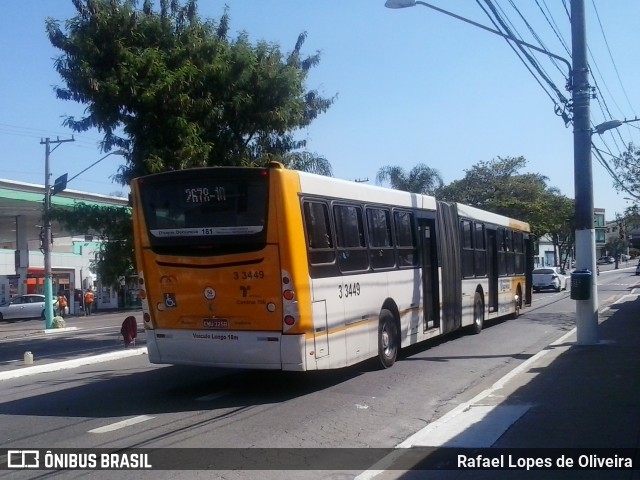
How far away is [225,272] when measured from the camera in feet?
34.8

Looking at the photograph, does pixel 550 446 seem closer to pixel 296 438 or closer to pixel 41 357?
pixel 296 438

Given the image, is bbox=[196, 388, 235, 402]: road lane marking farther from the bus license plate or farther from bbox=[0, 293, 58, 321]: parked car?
bbox=[0, 293, 58, 321]: parked car

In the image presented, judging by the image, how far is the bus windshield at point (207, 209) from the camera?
411 inches

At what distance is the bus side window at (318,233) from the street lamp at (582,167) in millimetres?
6472

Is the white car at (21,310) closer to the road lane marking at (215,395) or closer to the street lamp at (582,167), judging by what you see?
the road lane marking at (215,395)

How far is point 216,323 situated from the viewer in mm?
10648

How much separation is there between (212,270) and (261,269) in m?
0.80

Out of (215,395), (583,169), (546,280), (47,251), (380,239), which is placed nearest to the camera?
(215,395)

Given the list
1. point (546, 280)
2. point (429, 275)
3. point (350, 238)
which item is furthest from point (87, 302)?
point (350, 238)

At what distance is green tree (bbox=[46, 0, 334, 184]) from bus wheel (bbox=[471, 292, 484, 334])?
6.74m

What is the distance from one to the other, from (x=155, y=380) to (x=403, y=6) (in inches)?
311

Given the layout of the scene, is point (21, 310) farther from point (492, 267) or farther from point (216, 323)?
point (216, 323)

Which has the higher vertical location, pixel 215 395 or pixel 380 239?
pixel 380 239

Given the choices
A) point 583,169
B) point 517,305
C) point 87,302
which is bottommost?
point 87,302
